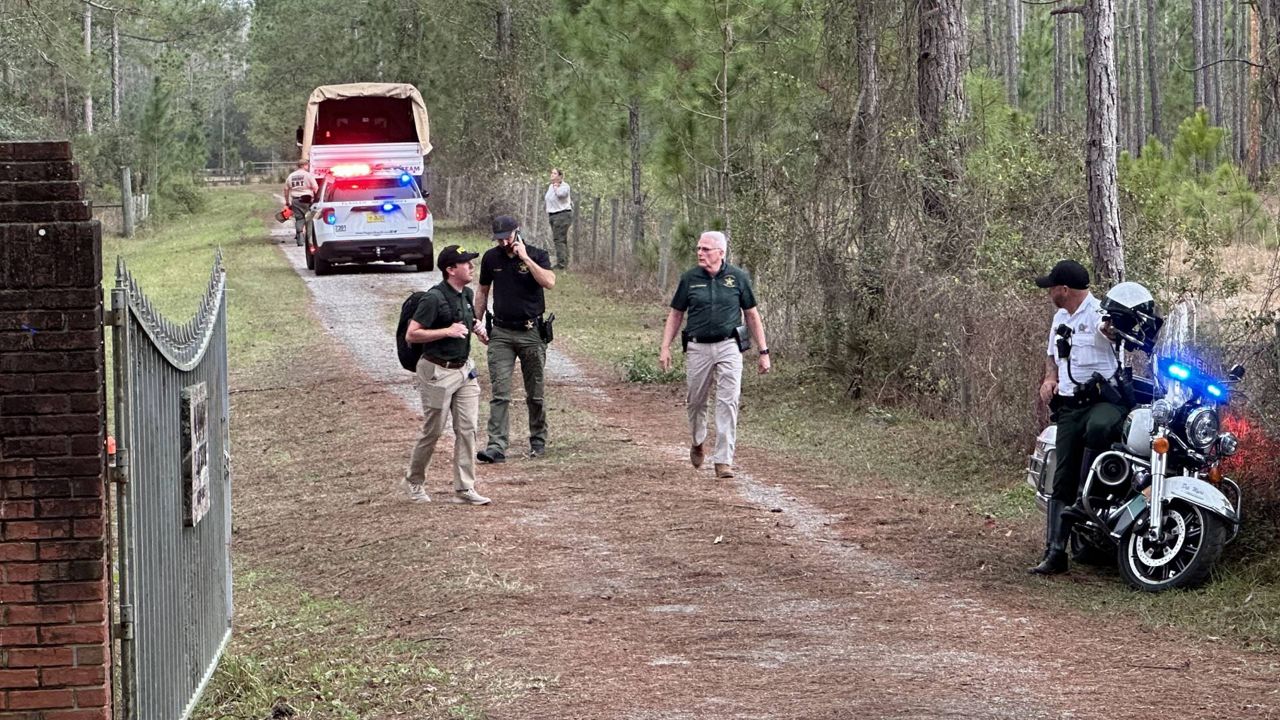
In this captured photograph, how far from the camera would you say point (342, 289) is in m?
27.7

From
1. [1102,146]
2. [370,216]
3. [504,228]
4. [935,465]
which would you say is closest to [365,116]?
[370,216]

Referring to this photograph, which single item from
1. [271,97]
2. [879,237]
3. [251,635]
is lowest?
[251,635]

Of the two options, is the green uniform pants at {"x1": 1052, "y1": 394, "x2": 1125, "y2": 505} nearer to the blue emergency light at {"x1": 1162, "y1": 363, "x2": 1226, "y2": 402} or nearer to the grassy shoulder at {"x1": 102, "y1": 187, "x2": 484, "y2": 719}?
the blue emergency light at {"x1": 1162, "y1": 363, "x2": 1226, "y2": 402}

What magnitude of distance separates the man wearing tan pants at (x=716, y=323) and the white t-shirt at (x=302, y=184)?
1805 centimetres

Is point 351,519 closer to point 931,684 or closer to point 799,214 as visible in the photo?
point 931,684

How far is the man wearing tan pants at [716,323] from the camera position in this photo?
12.1 meters

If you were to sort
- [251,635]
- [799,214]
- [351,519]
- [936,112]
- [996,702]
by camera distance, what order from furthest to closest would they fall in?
[799,214], [936,112], [351,519], [251,635], [996,702]

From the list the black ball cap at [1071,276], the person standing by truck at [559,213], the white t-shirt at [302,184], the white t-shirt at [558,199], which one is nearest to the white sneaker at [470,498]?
the black ball cap at [1071,276]

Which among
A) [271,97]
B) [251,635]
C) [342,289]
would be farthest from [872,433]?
[271,97]

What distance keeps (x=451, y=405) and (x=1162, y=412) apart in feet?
16.0

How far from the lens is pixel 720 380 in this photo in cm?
1228

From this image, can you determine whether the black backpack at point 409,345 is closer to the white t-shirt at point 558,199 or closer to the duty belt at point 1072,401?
the duty belt at point 1072,401

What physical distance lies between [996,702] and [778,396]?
10.6 metres

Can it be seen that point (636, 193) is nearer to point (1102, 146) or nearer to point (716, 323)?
point (1102, 146)
